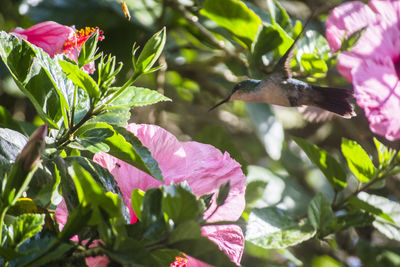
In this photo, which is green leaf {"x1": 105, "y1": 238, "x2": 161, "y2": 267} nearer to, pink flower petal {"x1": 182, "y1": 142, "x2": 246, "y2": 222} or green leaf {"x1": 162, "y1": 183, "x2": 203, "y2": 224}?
green leaf {"x1": 162, "y1": 183, "x2": 203, "y2": 224}

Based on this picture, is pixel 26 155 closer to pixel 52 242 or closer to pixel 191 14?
pixel 52 242

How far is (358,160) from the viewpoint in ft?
3.45

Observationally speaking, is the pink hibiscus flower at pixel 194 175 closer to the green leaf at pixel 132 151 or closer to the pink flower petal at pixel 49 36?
the green leaf at pixel 132 151

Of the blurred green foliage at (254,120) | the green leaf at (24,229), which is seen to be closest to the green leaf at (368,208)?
the blurred green foliage at (254,120)

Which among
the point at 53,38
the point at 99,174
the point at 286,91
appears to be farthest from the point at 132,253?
the point at 286,91

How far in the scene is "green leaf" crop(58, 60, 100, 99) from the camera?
→ 700 mm

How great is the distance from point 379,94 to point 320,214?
0.32 meters

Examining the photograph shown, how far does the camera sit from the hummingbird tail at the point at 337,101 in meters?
0.97

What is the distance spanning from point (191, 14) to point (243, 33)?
0.33 meters

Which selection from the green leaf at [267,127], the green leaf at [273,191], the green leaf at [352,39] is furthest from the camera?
the green leaf at [267,127]

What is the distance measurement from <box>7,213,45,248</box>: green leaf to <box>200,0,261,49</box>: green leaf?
0.65m

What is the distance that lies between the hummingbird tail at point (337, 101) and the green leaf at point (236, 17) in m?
0.21

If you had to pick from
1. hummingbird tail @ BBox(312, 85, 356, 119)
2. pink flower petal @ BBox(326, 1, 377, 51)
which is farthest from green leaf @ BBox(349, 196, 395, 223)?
pink flower petal @ BBox(326, 1, 377, 51)

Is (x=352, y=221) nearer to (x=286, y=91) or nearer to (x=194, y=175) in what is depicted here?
(x=286, y=91)
